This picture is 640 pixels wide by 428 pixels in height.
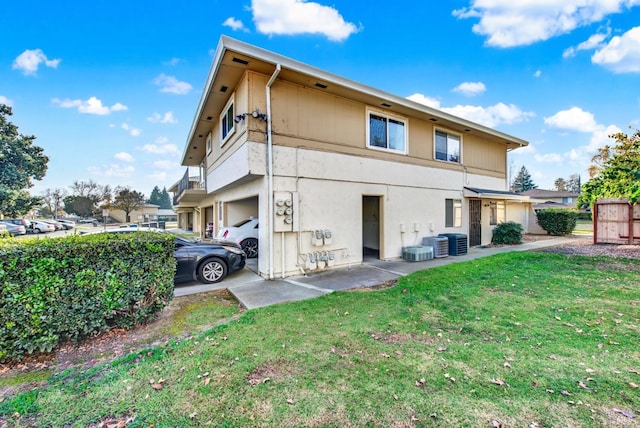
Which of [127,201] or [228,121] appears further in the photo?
[127,201]

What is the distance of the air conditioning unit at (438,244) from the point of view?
9375 millimetres

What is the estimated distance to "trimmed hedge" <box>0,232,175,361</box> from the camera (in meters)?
2.97

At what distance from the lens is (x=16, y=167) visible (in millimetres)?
23609

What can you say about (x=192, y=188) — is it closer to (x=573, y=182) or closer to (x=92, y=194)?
A: (x=92, y=194)

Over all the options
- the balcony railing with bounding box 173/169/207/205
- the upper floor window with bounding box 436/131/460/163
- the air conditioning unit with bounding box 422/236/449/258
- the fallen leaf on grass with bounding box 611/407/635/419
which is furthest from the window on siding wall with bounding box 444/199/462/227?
the balcony railing with bounding box 173/169/207/205

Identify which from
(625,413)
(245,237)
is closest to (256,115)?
(245,237)

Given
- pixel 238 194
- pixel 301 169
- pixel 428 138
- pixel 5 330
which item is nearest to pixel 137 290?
pixel 5 330

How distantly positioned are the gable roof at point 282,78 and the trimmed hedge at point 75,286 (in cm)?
439

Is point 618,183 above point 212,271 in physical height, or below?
above

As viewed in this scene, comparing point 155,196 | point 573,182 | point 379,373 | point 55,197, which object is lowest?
point 379,373

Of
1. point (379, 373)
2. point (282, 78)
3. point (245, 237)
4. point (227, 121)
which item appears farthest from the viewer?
point (245, 237)

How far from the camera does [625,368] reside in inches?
106

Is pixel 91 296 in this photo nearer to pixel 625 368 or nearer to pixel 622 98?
pixel 625 368

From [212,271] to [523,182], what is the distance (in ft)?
200
